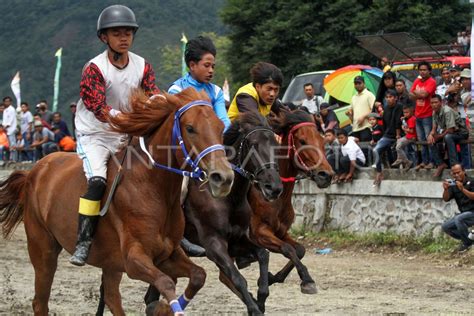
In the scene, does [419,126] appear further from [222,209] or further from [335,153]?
[222,209]

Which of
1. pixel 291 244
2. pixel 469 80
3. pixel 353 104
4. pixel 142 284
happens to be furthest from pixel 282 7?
pixel 291 244

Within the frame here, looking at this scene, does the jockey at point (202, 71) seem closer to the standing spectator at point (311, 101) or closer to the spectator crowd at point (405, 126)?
the spectator crowd at point (405, 126)

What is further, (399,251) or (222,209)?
(399,251)

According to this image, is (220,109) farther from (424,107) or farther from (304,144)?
(424,107)

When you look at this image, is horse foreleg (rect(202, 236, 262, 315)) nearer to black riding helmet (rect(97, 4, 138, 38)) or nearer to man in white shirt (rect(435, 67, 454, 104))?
black riding helmet (rect(97, 4, 138, 38))

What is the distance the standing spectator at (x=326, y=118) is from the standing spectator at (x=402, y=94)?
65.3 inches

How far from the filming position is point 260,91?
9.88 meters

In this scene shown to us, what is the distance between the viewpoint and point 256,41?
3102 centimetres

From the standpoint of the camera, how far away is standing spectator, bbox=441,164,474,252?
13883 mm

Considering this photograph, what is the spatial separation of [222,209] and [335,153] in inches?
315

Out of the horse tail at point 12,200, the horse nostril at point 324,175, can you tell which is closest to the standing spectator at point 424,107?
the horse nostril at point 324,175

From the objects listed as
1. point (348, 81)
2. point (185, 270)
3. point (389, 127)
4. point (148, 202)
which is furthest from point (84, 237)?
point (348, 81)

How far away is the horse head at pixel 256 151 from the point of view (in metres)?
8.45

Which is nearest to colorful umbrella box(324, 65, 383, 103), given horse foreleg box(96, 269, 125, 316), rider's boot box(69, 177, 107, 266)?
horse foreleg box(96, 269, 125, 316)
